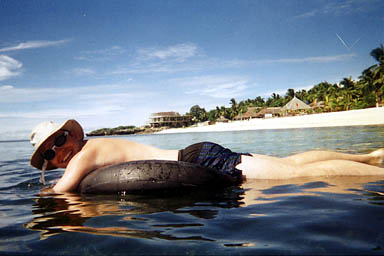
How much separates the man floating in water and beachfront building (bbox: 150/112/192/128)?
8582 cm

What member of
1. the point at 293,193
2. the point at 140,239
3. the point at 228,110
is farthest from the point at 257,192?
the point at 228,110

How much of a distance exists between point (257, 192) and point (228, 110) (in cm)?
8954

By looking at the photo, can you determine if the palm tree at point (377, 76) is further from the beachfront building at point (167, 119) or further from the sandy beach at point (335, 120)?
the beachfront building at point (167, 119)

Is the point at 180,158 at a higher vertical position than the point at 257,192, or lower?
higher

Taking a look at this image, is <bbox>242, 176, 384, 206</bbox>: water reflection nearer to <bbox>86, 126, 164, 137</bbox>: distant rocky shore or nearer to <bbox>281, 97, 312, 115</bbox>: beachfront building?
<bbox>281, 97, 312, 115</bbox>: beachfront building

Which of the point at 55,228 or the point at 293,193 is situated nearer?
the point at 55,228

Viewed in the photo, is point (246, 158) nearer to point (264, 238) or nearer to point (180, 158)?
point (180, 158)

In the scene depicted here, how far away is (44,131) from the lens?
3.55m

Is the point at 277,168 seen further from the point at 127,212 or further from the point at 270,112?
the point at 270,112

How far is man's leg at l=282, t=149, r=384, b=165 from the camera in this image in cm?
427

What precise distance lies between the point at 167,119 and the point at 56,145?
8667cm

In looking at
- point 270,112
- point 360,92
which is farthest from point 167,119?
point 360,92

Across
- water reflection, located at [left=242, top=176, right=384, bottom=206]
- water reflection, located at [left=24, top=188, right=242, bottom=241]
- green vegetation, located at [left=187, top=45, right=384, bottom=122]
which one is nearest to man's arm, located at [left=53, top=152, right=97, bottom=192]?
water reflection, located at [left=24, top=188, right=242, bottom=241]

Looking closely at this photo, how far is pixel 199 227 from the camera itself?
6.53 ft
